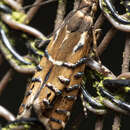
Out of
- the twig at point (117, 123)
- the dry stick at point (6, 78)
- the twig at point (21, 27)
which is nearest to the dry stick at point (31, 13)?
the twig at point (21, 27)

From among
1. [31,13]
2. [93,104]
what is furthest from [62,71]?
[31,13]

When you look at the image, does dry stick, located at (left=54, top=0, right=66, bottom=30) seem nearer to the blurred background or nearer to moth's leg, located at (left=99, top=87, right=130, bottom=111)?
the blurred background

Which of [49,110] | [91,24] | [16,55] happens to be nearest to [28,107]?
[49,110]

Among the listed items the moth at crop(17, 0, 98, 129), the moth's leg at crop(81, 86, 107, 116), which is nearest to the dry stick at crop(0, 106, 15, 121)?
the moth at crop(17, 0, 98, 129)

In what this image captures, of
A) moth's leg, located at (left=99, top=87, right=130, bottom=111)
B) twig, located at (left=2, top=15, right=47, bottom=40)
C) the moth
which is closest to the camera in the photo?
moth's leg, located at (left=99, top=87, right=130, bottom=111)

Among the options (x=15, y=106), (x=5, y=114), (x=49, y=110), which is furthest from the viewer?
(x=15, y=106)

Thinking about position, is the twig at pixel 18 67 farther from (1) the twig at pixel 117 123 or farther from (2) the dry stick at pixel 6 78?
(1) the twig at pixel 117 123

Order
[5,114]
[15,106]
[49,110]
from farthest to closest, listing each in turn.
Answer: [15,106], [5,114], [49,110]

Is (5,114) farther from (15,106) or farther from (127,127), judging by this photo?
(127,127)

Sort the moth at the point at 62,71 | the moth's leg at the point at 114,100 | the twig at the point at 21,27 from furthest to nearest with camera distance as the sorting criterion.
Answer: the twig at the point at 21,27 < the moth at the point at 62,71 < the moth's leg at the point at 114,100
